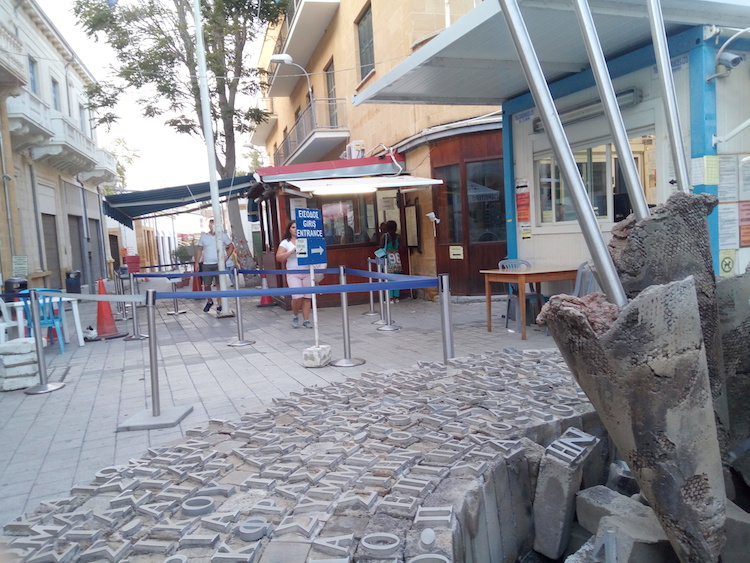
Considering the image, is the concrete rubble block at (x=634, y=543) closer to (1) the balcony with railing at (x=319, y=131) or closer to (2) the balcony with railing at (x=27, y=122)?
(1) the balcony with railing at (x=319, y=131)

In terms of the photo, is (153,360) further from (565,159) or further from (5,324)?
(5,324)

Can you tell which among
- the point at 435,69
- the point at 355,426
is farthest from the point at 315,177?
the point at 355,426

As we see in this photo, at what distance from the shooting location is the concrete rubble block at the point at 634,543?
2287mm

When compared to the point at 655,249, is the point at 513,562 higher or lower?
lower

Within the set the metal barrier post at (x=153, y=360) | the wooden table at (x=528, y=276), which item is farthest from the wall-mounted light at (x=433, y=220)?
the metal barrier post at (x=153, y=360)

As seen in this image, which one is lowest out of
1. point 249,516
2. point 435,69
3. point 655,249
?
point 249,516

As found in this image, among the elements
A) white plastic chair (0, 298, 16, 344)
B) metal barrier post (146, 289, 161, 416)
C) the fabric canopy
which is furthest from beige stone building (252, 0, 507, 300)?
metal barrier post (146, 289, 161, 416)

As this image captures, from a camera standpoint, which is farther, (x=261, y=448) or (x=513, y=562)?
(x=261, y=448)

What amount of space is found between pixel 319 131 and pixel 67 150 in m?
9.58

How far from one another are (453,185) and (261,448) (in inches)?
362

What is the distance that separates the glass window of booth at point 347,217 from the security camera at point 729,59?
7887 millimetres

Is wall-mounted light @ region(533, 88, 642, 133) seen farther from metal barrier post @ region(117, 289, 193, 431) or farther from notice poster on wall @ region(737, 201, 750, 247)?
metal barrier post @ region(117, 289, 193, 431)

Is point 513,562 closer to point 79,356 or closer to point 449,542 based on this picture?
point 449,542

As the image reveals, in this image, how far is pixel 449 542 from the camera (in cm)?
235
